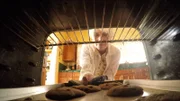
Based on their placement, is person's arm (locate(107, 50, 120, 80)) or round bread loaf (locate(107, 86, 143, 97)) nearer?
round bread loaf (locate(107, 86, 143, 97))

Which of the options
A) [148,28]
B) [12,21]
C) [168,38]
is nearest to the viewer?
[12,21]

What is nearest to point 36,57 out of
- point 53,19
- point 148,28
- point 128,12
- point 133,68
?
point 53,19

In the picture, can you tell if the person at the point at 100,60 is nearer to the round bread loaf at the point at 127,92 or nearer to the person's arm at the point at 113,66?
the person's arm at the point at 113,66

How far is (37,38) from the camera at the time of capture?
2.88 ft

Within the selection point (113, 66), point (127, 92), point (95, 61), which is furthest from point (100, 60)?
point (127, 92)

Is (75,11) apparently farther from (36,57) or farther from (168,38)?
(168,38)

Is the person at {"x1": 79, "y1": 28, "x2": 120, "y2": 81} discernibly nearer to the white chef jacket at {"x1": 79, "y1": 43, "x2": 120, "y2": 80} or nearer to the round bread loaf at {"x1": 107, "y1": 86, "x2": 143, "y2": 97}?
the white chef jacket at {"x1": 79, "y1": 43, "x2": 120, "y2": 80}

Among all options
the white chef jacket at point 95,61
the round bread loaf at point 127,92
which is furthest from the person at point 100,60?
the round bread loaf at point 127,92

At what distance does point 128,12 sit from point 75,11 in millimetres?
317

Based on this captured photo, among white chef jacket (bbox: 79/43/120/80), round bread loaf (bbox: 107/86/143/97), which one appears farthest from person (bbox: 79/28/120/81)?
round bread loaf (bbox: 107/86/143/97)

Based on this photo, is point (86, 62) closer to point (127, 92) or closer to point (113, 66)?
point (113, 66)

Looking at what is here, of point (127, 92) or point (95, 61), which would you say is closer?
point (127, 92)

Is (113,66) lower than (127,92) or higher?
higher

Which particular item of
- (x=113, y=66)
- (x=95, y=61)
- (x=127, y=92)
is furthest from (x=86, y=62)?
(x=127, y=92)
